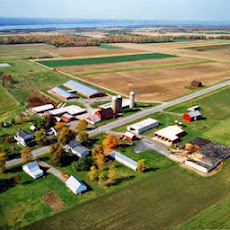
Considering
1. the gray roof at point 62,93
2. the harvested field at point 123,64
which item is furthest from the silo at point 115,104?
the harvested field at point 123,64

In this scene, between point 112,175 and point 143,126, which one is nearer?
point 112,175

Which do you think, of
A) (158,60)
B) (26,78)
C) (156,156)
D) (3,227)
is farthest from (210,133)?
(158,60)

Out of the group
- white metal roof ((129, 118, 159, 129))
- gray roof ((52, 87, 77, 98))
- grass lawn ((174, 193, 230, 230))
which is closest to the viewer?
grass lawn ((174, 193, 230, 230))

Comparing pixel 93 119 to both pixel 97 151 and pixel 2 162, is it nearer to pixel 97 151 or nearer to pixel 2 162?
pixel 97 151

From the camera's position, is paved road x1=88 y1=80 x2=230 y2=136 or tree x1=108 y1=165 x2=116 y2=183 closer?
tree x1=108 y1=165 x2=116 y2=183

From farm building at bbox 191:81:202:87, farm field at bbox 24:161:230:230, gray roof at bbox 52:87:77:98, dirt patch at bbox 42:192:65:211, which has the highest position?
farm building at bbox 191:81:202:87

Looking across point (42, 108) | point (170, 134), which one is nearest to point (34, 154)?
point (42, 108)

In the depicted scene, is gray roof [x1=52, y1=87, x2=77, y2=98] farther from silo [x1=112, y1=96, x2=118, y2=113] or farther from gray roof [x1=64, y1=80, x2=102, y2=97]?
silo [x1=112, y1=96, x2=118, y2=113]

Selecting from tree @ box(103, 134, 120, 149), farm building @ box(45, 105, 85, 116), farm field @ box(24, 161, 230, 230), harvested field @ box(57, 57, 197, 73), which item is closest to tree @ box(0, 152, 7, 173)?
farm field @ box(24, 161, 230, 230)
